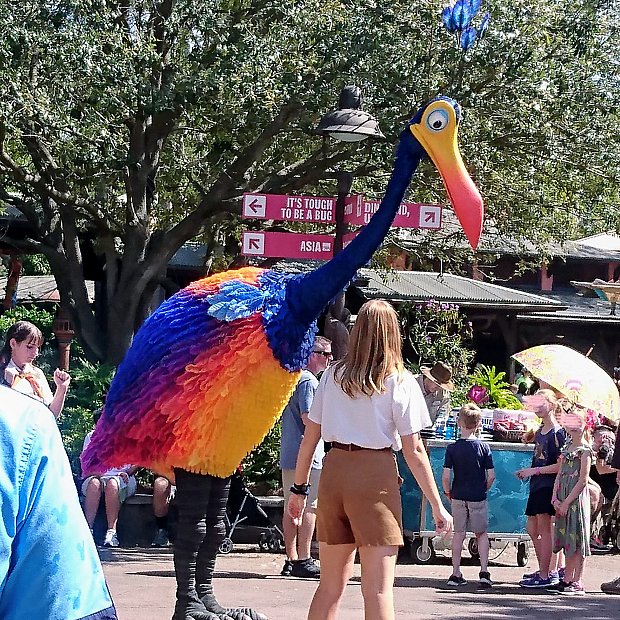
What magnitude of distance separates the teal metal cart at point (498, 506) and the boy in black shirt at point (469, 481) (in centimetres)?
82

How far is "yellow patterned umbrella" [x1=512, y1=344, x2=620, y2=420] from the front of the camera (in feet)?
35.1

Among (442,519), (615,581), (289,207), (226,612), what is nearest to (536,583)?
(615,581)

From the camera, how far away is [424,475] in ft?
18.9

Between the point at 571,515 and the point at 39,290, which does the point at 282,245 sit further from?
the point at 39,290

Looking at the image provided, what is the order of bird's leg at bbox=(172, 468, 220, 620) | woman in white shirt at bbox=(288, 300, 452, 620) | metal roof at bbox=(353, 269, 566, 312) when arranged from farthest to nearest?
1. metal roof at bbox=(353, 269, 566, 312)
2. bird's leg at bbox=(172, 468, 220, 620)
3. woman in white shirt at bbox=(288, 300, 452, 620)

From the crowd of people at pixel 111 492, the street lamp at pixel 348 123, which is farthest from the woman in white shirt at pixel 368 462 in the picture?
the street lamp at pixel 348 123

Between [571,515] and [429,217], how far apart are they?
10.3 ft

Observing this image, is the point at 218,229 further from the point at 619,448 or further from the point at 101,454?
the point at 101,454

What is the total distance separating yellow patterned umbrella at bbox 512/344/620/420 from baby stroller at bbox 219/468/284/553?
2.87 metres

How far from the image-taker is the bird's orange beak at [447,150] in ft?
23.3

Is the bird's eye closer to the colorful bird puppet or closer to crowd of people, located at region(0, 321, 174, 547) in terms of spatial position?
the colorful bird puppet

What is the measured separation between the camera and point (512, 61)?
1375 centimetres

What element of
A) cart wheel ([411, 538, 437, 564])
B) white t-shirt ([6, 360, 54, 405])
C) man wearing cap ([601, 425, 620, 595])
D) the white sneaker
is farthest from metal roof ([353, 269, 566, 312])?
white t-shirt ([6, 360, 54, 405])

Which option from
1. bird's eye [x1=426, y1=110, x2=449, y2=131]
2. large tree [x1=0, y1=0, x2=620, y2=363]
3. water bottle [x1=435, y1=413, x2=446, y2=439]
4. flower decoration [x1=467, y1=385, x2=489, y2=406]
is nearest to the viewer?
bird's eye [x1=426, y1=110, x2=449, y2=131]
